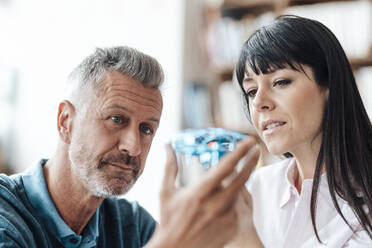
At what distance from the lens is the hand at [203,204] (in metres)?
0.80

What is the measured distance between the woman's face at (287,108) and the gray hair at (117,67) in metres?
0.30

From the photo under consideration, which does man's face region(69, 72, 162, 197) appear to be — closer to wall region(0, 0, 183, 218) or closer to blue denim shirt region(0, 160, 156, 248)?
blue denim shirt region(0, 160, 156, 248)

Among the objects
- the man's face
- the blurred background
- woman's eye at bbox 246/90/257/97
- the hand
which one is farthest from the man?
the blurred background

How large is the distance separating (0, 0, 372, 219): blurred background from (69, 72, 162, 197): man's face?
150 cm

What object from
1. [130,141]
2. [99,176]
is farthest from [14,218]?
[130,141]

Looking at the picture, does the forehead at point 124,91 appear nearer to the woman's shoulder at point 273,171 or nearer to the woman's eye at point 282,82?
the woman's eye at point 282,82

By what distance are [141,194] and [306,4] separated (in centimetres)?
152

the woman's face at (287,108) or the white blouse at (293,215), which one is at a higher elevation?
the woman's face at (287,108)

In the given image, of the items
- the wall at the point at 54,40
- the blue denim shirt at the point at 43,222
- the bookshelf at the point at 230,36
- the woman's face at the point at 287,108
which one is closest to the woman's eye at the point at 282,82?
the woman's face at the point at 287,108

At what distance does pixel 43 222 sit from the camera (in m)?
1.18

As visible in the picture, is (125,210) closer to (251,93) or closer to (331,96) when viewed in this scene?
(251,93)

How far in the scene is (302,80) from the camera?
1.25 m

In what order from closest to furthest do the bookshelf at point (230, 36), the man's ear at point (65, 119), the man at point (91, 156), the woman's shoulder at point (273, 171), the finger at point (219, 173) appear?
the finger at point (219, 173) → the man at point (91, 156) → the man's ear at point (65, 119) → the woman's shoulder at point (273, 171) → the bookshelf at point (230, 36)

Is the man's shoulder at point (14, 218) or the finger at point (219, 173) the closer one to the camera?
the finger at point (219, 173)
